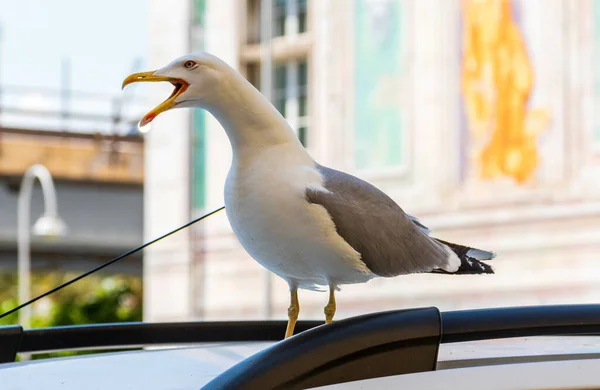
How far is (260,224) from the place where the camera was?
1708 millimetres

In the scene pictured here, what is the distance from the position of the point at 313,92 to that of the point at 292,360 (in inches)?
580

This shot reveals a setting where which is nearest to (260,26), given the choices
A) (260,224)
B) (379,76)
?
(379,76)

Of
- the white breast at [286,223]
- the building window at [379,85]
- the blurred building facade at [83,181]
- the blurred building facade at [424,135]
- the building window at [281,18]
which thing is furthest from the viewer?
the blurred building facade at [83,181]

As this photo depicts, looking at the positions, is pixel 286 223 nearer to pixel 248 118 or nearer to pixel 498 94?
pixel 248 118

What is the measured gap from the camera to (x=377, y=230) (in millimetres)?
1807

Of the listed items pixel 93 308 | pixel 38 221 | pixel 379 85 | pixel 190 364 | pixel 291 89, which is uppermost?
pixel 291 89

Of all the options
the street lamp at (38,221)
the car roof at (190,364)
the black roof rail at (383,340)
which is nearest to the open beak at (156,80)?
the car roof at (190,364)

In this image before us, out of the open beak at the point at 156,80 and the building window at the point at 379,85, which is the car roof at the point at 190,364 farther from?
the building window at the point at 379,85

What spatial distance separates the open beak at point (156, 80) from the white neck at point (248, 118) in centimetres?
5

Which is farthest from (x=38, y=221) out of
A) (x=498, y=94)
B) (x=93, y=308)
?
(x=498, y=94)

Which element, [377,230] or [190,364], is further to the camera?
[377,230]

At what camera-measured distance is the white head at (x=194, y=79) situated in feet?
5.87

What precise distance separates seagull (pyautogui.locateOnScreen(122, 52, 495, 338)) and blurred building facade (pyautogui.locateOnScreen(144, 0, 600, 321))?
11.2 metres

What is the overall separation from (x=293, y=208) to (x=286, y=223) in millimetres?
24
